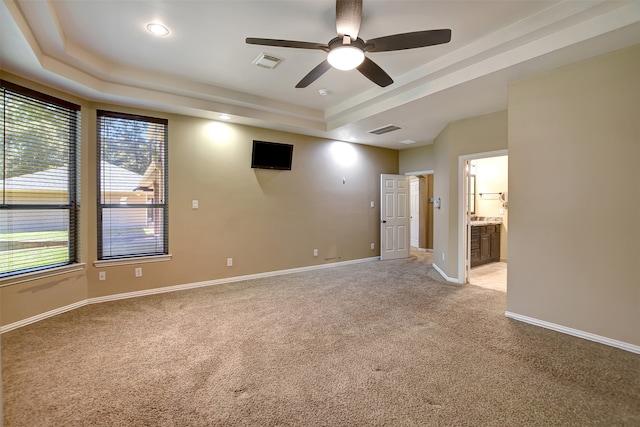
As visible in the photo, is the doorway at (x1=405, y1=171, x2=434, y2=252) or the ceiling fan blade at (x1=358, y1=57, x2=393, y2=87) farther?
the doorway at (x1=405, y1=171, x2=434, y2=252)

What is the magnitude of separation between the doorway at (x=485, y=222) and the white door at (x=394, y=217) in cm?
141

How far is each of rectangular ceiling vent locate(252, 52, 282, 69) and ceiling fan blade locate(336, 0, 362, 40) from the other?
119 centimetres

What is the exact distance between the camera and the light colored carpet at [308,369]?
1.86 metres

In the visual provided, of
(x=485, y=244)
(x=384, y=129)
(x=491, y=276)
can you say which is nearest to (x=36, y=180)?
(x=384, y=129)

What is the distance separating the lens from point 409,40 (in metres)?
2.25

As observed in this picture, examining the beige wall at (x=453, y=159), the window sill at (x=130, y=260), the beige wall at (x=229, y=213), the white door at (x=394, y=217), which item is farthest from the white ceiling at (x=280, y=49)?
the white door at (x=394, y=217)

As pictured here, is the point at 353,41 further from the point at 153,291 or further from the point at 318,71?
the point at 153,291

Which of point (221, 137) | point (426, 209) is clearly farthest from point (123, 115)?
point (426, 209)

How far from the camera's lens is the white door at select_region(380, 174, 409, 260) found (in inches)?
259

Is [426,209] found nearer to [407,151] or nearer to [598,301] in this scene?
[407,151]

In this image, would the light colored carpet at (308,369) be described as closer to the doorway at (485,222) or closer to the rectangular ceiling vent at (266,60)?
the doorway at (485,222)

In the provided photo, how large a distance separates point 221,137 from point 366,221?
339 centimetres

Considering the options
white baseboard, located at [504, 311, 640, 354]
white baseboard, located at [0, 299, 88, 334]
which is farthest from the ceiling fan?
white baseboard, located at [0, 299, 88, 334]

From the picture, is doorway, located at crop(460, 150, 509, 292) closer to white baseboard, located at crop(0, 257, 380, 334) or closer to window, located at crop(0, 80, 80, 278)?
white baseboard, located at crop(0, 257, 380, 334)
